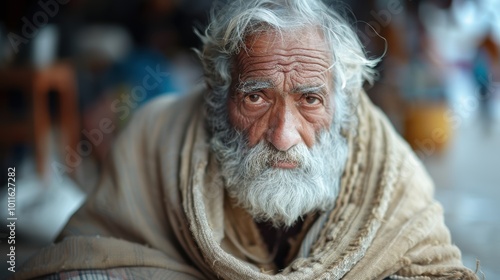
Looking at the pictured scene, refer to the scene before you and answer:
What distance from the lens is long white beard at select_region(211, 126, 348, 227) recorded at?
2115 millimetres

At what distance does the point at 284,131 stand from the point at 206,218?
386 mm

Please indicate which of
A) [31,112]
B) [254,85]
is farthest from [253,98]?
[31,112]

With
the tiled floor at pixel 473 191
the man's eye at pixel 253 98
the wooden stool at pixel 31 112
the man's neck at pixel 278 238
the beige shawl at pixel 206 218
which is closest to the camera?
A: the beige shawl at pixel 206 218

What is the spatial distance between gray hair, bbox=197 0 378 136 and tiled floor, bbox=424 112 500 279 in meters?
1.02

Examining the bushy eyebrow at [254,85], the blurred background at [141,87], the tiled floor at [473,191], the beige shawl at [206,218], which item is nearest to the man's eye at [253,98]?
the bushy eyebrow at [254,85]

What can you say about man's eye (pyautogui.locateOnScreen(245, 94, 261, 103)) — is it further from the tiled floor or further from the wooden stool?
the wooden stool

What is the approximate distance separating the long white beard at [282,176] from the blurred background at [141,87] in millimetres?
1671

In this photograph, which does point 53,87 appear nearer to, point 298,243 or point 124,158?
point 124,158

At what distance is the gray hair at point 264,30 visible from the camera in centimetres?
210

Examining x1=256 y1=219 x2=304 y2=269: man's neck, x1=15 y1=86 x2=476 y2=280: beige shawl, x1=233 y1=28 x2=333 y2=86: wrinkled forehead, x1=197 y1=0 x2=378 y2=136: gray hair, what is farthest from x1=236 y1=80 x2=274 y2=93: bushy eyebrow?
x1=256 y1=219 x2=304 y2=269: man's neck

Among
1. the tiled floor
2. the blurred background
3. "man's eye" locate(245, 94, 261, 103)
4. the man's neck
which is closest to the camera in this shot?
"man's eye" locate(245, 94, 261, 103)

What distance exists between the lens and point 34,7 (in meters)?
5.16

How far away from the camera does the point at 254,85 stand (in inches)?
82.9

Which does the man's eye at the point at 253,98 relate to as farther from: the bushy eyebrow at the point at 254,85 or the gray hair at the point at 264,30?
the gray hair at the point at 264,30
